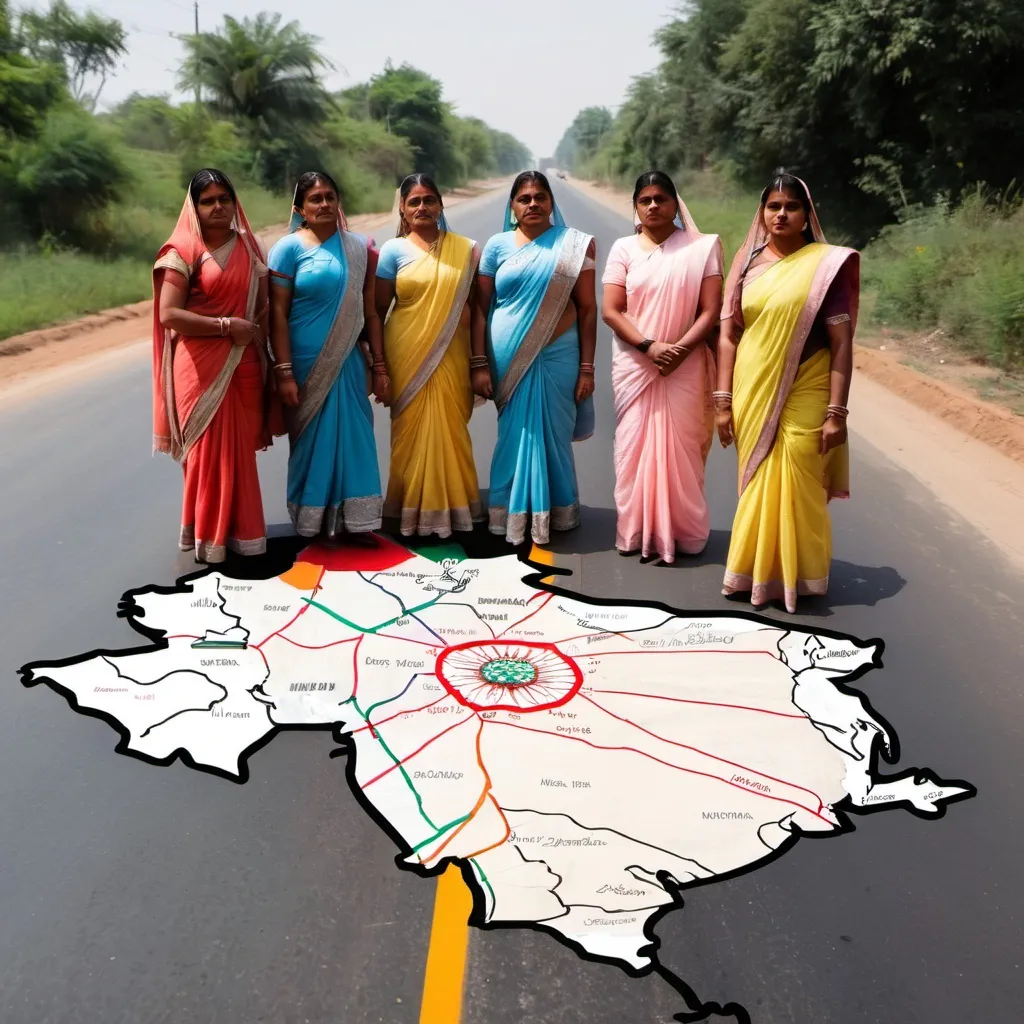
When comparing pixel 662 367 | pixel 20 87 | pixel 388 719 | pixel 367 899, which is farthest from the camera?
pixel 20 87

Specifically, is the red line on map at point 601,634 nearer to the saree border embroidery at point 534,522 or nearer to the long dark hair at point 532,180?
the saree border embroidery at point 534,522

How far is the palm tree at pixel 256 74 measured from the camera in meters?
31.4

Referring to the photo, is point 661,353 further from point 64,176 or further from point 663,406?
point 64,176

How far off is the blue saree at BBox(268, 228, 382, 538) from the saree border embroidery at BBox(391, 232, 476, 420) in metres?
0.22

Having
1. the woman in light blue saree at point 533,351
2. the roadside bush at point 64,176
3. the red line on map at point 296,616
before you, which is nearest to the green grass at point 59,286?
the roadside bush at point 64,176

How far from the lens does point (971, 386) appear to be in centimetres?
813

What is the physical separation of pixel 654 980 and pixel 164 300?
133 inches

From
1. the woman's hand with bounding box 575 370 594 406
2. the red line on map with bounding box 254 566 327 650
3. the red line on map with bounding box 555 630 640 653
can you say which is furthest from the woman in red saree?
the red line on map with bounding box 555 630 640 653

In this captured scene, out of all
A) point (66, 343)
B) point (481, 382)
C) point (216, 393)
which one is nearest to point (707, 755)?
point (481, 382)

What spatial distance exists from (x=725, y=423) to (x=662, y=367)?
43 centimetres

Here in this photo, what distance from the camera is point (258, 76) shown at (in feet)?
103

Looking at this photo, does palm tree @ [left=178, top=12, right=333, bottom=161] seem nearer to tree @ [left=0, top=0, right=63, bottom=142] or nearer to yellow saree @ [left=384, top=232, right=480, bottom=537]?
tree @ [left=0, top=0, right=63, bottom=142]

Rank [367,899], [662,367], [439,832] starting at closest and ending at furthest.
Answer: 1. [367,899]
2. [439,832]
3. [662,367]

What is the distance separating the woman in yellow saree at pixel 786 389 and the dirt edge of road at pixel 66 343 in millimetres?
6502
